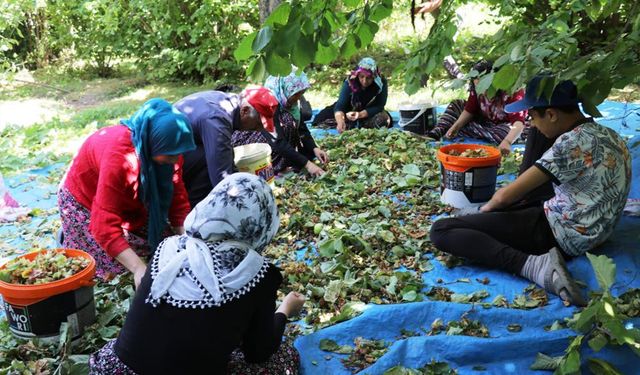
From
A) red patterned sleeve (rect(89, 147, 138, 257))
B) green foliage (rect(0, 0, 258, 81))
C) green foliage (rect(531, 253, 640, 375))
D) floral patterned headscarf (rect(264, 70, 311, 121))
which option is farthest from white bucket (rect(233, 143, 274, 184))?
green foliage (rect(0, 0, 258, 81))

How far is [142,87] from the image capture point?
11.0 metres

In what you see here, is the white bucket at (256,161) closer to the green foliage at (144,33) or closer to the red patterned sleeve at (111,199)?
the red patterned sleeve at (111,199)

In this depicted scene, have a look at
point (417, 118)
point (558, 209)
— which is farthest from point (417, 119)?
point (558, 209)

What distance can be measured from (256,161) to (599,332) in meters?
2.44

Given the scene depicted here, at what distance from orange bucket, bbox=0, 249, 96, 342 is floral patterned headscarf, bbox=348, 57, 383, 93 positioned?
3.98 m

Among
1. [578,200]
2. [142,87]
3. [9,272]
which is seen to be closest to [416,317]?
[578,200]

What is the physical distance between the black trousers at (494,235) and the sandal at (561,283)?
0.26 metres

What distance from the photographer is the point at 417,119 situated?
5.59 m

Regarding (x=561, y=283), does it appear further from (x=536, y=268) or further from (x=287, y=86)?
(x=287, y=86)

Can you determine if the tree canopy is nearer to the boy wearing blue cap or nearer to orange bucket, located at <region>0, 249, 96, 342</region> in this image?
the boy wearing blue cap

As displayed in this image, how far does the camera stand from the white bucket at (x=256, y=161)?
3.90 metres

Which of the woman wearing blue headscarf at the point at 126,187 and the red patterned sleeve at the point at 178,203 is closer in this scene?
the woman wearing blue headscarf at the point at 126,187

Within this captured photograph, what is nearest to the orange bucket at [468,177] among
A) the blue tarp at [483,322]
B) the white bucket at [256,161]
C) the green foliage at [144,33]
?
the blue tarp at [483,322]

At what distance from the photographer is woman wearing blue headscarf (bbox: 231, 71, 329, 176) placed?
4.71 metres
